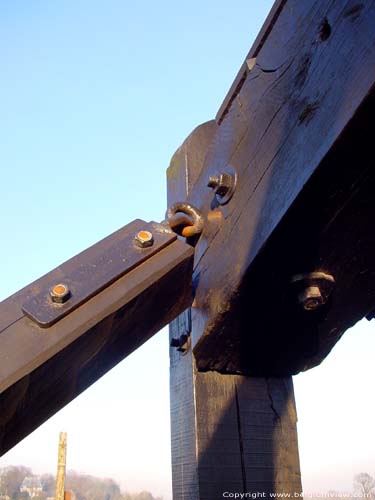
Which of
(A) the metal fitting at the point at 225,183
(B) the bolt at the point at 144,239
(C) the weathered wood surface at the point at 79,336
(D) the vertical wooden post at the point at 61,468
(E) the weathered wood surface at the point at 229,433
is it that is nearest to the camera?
(C) the weathered wood surface at the point at 79,336

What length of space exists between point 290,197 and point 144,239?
28 centimetres

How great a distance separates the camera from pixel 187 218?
54.8 inches

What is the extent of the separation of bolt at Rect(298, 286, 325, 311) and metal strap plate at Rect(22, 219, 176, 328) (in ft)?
0.94

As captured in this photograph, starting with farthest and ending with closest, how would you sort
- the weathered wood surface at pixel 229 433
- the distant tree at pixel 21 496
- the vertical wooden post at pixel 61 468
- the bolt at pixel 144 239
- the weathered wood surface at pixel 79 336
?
the distant tree at pixel 21 496, the vertical wooden post at pixel 61 468, the weathered wood surface at pixel 229 433, the bolt at pixel 144 239, the weathered wood surface at pixel 79 336

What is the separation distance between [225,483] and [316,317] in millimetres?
505

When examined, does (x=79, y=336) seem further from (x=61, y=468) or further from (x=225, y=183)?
(x=61, y=468)

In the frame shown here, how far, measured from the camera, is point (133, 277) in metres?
0.97

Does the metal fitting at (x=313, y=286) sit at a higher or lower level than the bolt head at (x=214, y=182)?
lower

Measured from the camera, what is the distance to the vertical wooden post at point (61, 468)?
46.5ft

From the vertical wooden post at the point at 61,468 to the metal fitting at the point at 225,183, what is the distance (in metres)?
14.7

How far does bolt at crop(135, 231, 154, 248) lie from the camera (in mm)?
1010

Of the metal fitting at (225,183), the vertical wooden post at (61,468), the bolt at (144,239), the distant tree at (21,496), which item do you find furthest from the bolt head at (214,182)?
the distant tree at (21,496)

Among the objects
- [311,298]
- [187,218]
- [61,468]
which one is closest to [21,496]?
[61,468]

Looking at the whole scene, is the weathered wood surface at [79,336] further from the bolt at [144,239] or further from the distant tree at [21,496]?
the distant tree at [21,496]
